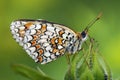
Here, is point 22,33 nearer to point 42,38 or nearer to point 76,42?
point 42,38

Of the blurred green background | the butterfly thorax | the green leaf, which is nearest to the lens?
the green leaf

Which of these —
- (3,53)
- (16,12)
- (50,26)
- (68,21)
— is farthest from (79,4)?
(50,26)

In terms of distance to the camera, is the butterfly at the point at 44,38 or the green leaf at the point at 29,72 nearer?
the green leaf at the point at 29,72

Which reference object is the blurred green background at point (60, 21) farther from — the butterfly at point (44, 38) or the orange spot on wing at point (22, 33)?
the orange spot on wing at point (22, 33)

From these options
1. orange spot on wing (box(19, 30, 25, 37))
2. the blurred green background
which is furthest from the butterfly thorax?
the blurred green background

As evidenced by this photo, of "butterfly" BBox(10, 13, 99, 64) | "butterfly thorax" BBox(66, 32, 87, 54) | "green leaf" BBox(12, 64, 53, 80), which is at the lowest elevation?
"green leaf" BBox(12, 64, 53, 80)

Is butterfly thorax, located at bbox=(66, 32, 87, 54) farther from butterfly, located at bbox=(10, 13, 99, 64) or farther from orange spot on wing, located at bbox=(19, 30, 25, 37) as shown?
orange spot on wing, located at bbox=(19, 30, 25, 37)

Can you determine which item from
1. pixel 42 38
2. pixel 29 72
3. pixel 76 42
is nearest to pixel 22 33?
pixel 42 38

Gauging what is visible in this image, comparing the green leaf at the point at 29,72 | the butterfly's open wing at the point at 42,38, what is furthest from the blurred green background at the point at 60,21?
the green leaf at the point at 29,72
